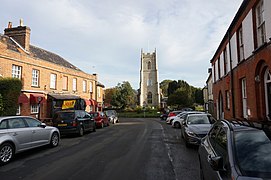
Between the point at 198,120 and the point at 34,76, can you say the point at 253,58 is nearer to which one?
the point at 198,120

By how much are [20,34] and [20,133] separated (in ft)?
61.5

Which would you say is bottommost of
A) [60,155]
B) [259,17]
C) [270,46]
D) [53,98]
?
[60,155]

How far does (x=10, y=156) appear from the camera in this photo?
7734 millimetres

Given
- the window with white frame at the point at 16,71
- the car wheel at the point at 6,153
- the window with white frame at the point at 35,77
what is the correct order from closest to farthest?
the car wheel at the point at 6,153 → the window with white frame at the point at 16,71 → the window with white frame at the point at 35,77

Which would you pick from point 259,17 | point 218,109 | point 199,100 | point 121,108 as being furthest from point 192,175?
point 199,100

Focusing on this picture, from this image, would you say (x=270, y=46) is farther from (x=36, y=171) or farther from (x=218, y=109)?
(x=218, y=109)

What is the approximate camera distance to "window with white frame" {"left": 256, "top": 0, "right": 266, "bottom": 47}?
10.8 meters

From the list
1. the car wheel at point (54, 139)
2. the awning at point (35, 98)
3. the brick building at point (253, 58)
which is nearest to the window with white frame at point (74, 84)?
the awning at point (35, 98)

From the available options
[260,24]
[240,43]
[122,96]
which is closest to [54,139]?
[260,24]

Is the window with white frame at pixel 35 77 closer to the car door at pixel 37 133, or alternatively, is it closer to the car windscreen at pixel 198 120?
the car door at pixel 37 133

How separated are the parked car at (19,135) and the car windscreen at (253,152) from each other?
7254 millimetres

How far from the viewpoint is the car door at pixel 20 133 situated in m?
8.04

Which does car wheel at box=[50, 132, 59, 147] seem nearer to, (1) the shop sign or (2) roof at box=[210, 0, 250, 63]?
(2) roof at box=[210, 0, 250, 63]

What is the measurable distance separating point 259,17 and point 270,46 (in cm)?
246
